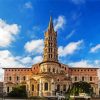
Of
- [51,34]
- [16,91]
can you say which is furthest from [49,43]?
[16,91]

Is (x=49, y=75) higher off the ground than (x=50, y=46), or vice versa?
(x=50, y=46)

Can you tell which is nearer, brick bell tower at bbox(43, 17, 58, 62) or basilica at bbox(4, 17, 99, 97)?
basilica at bbox(4, 17, 99, 97)

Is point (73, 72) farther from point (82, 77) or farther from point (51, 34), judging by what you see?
point (51, 34)

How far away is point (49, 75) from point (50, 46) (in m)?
21.4

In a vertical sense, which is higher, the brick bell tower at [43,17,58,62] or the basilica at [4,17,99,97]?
the brick bell tower at [43,17,58,62]

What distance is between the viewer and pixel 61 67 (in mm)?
149125

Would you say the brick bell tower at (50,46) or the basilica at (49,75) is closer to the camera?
the basilica at (49,75)

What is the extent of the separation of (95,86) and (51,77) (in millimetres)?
29643

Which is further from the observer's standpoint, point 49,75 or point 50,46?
point 50,46

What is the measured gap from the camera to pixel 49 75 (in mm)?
123188

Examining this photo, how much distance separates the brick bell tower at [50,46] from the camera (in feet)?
459

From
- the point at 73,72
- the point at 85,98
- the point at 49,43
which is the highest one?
the point at 49,43

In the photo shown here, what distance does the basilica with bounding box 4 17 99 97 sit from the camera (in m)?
122

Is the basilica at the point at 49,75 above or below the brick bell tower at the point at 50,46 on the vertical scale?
below
